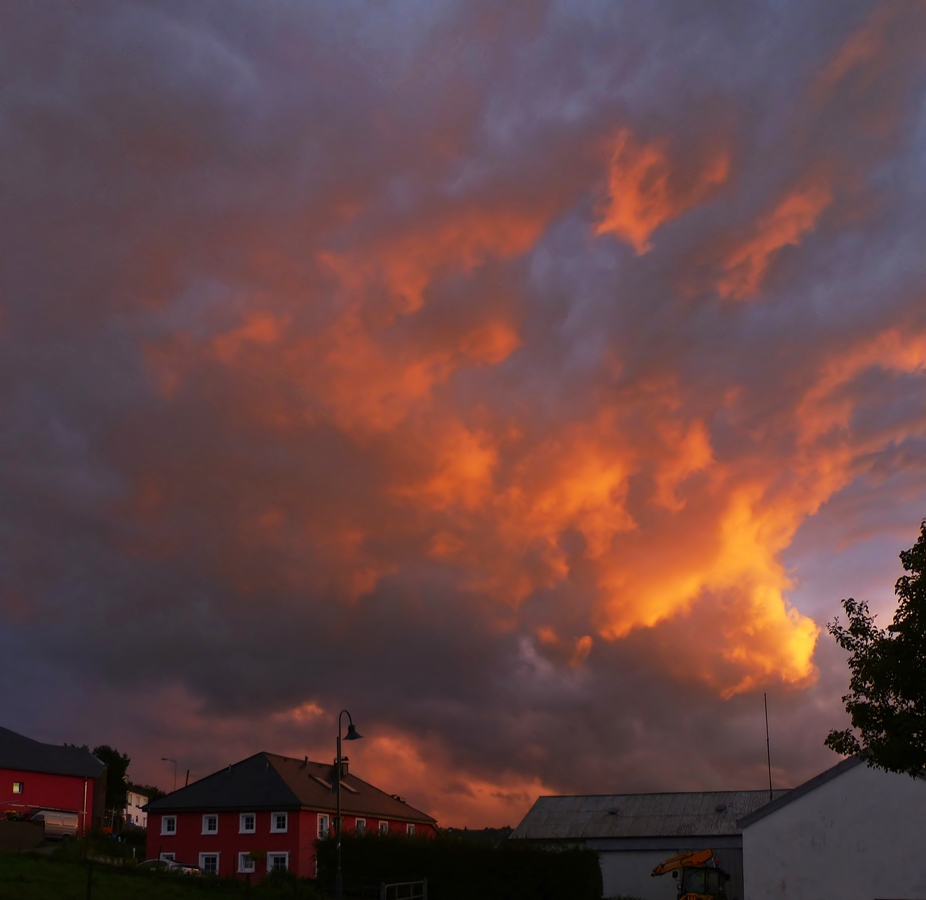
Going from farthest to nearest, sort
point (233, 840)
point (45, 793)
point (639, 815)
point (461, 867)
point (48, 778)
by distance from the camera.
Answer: point (48, 778) < point (45, 793) < point (639, 815) < point (233, 840) < point (461, 867)

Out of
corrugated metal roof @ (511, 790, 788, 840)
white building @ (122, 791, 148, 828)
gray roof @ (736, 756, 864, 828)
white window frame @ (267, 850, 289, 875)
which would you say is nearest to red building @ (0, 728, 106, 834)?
white window frame @ (267, 850, 289, 875)

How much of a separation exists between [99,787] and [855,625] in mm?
82280

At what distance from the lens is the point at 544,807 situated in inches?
3226

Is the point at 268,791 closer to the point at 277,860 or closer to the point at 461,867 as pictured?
the point at 277,860

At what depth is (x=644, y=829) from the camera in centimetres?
7381

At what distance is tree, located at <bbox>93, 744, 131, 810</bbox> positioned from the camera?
141125mm

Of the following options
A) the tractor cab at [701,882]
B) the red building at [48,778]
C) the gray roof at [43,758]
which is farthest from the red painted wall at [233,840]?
the tractor cab at [701,882]

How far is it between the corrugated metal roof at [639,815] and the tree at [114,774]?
80.6 m

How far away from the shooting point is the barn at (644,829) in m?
70.4

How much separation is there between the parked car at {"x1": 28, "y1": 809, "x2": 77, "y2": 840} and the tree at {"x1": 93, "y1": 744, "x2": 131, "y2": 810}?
68.9 meters

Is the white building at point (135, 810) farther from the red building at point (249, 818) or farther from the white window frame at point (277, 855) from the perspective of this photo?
the white window frame at point (277, 855)

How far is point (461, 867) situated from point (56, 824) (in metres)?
33.7

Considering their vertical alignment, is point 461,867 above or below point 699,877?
below

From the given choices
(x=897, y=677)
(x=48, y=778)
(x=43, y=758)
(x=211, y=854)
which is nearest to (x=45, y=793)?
(x=48, y=778)
